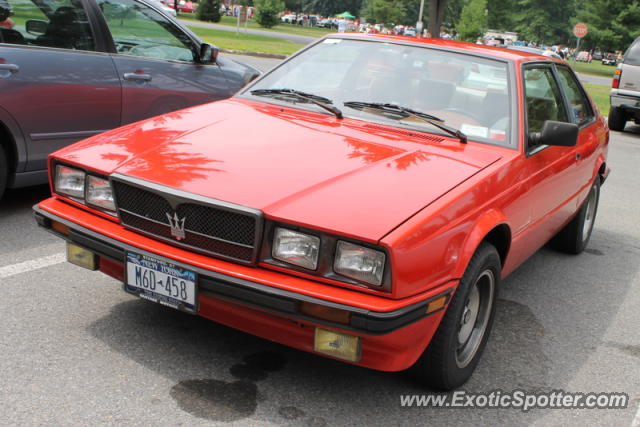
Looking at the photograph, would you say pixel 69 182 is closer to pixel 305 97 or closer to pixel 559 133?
pixel 305 97

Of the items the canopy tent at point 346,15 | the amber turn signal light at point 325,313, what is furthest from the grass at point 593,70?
the canopy tent at point 346,15

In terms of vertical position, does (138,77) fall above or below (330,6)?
below

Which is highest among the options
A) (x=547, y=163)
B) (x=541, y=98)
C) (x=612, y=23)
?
(x=612, y=23)

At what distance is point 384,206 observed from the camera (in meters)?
2.66

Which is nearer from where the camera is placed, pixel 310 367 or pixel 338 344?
pixel 338 344

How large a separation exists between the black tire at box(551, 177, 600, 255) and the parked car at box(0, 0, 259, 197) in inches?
123

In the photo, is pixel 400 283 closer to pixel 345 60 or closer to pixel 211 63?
pixel 345 60

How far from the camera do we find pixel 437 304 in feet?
8.76

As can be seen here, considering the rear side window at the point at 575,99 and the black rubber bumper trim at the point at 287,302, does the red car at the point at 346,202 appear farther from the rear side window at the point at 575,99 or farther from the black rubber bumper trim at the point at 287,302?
the rear side window at the point at 575,99

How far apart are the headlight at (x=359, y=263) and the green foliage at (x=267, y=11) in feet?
180

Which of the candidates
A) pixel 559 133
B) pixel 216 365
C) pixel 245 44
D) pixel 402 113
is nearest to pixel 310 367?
pixel 216 365

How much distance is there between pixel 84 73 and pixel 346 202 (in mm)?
3165

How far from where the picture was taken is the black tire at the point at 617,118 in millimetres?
13530

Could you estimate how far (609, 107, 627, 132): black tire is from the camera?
44.4 ft
